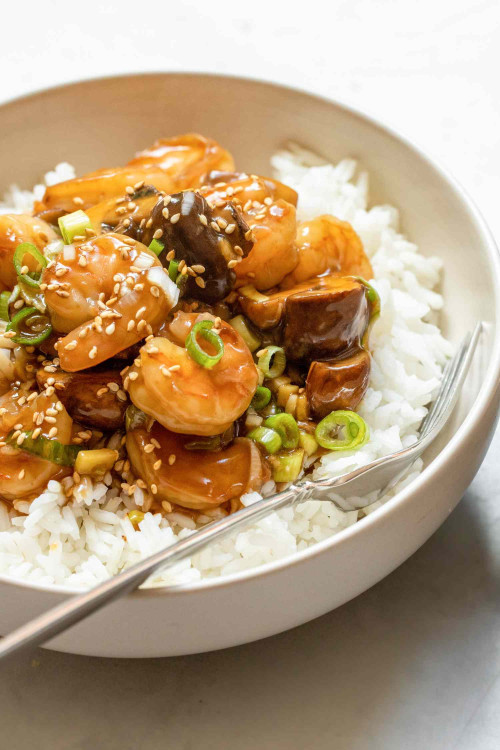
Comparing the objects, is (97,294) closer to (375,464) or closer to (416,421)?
(375,464)

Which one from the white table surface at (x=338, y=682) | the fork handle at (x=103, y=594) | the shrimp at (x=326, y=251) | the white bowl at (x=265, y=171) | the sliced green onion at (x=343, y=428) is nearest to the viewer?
the fork handle at (x=103, y=594)

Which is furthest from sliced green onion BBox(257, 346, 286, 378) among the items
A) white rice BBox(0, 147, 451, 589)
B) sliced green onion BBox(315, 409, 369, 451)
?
white rice BBox(0, 147, 451, 589)

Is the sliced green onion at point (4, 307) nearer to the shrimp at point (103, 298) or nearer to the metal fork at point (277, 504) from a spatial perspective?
the shrimp at point (103, 298)

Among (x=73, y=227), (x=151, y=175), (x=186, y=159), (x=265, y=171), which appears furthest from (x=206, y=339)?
(x=265, y=171)

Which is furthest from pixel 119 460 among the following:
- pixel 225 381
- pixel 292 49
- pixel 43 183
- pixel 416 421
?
pixel 292 49

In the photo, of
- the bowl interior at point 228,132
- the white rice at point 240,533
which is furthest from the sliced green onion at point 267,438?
the bowl interior at point 228,132

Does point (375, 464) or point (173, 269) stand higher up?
point (173, 269)
